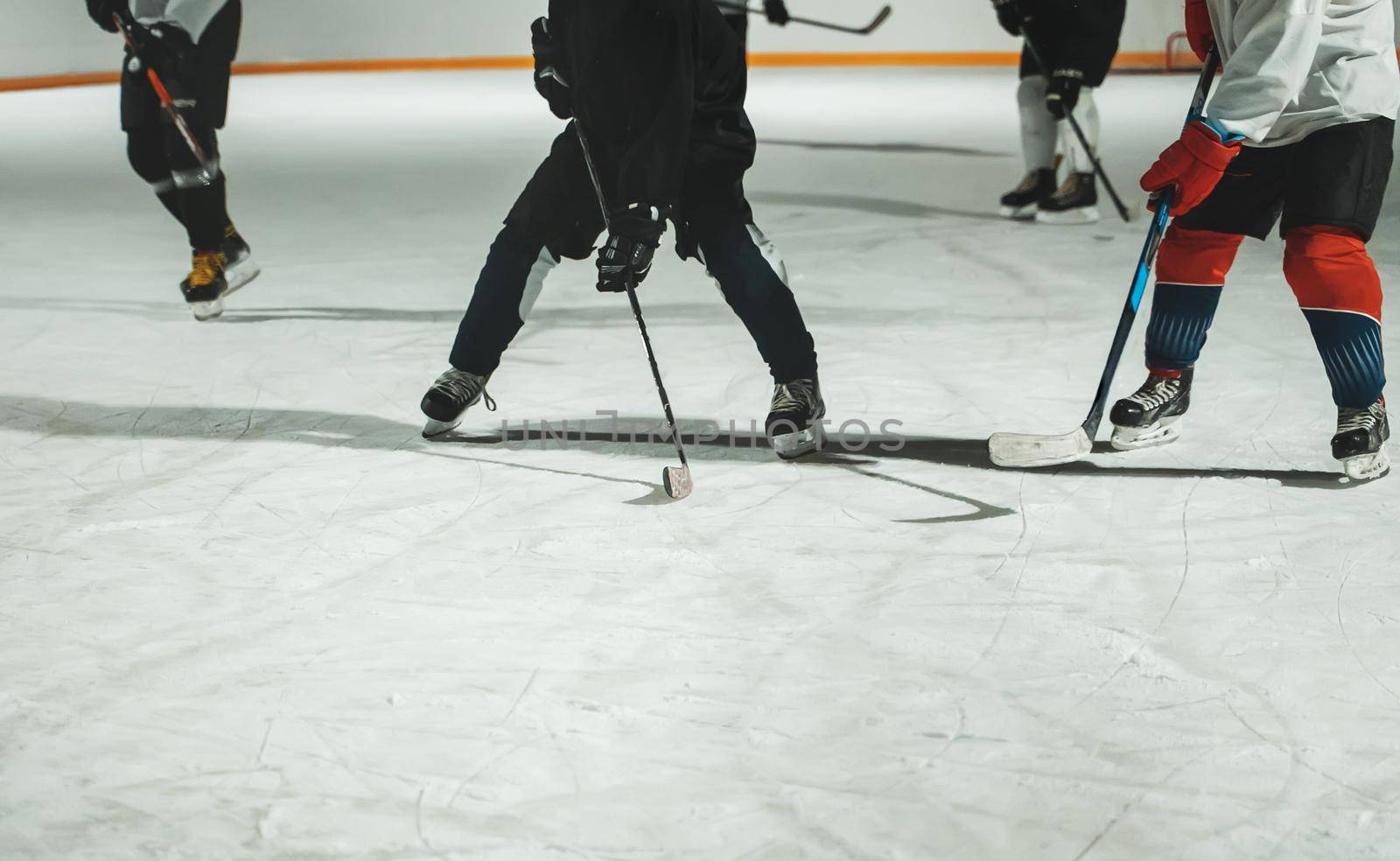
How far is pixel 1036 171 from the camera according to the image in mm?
5160

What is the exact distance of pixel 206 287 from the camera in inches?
142

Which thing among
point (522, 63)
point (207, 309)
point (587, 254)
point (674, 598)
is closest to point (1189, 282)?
point (587, 254)

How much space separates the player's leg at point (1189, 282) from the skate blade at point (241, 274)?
7.63 feet

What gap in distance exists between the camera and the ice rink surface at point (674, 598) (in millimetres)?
1382

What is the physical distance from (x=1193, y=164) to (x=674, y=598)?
106 centimetres

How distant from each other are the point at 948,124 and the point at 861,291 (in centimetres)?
462

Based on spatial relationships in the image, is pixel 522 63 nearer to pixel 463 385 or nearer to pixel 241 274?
pixel 241 274

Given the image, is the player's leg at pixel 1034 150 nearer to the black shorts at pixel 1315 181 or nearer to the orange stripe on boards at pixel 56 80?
the black shorts at pixel 1315 181

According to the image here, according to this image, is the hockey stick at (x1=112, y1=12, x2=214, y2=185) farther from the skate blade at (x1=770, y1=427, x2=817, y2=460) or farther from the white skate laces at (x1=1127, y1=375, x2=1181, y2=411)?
the white skate laces at (x1=1127, y1=375, x2=1181, y2=411)

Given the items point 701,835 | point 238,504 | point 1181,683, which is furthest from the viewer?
point 238,504

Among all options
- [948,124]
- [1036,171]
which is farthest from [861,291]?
[948,124]

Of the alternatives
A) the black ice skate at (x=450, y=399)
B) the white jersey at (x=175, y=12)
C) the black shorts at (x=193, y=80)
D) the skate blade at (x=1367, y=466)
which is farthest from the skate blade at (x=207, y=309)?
the skate blade at (x=1367, y=466)

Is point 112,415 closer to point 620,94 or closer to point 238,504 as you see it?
point 238,504

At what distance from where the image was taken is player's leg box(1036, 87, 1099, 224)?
4.99 meters
